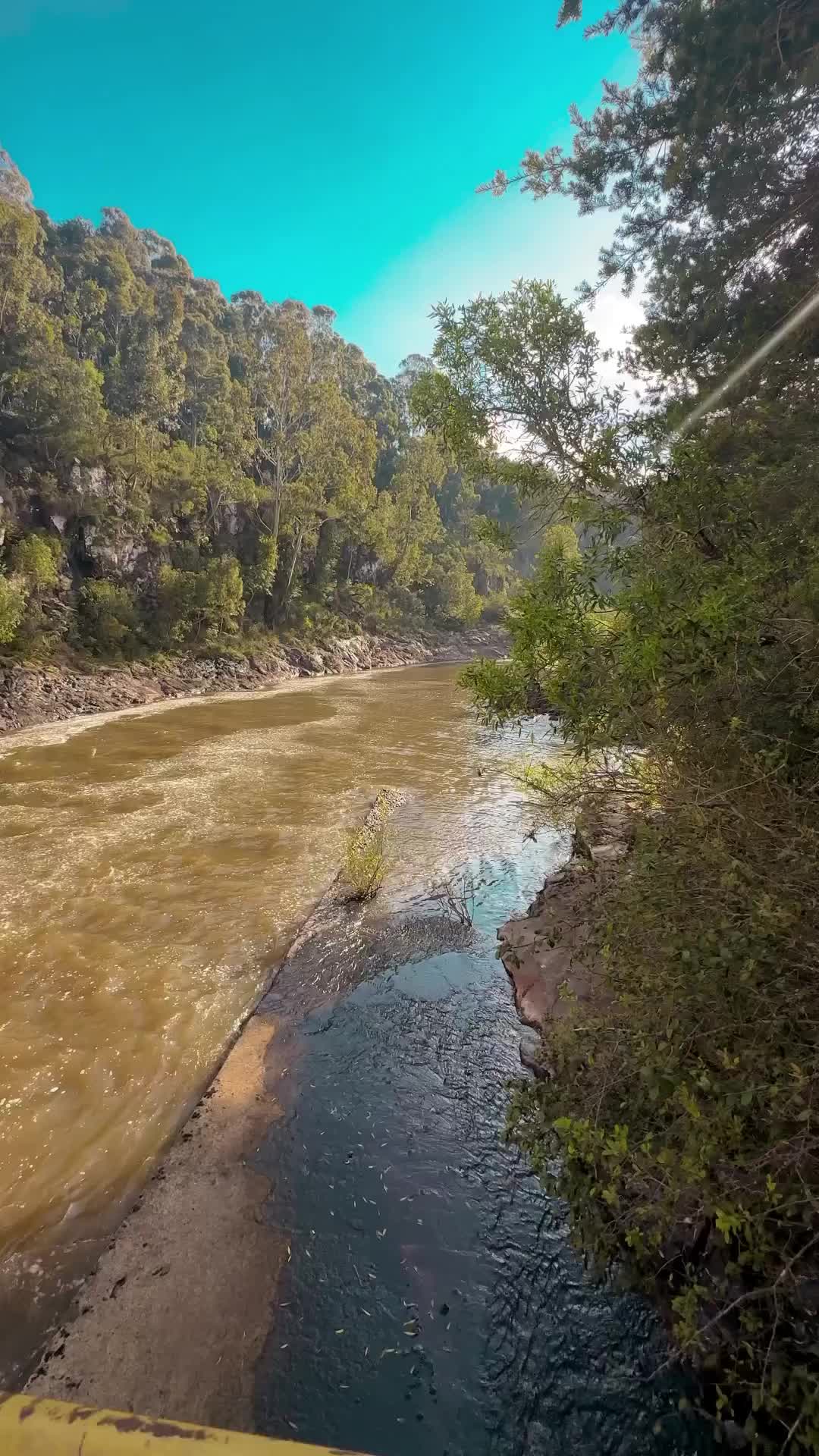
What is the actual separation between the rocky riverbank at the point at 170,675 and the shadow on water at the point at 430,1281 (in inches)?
767

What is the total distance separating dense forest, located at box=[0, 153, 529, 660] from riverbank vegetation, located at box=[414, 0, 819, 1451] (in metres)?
2.03

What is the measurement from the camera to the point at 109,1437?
173 centimetres

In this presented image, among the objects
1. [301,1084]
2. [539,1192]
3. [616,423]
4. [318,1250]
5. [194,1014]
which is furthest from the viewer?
[616,423]

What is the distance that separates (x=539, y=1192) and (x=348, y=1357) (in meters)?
1.44

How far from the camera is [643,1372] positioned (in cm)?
300

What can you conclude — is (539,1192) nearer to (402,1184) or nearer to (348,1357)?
(402,1184)

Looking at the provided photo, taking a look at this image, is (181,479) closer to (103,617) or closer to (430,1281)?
(103,617)

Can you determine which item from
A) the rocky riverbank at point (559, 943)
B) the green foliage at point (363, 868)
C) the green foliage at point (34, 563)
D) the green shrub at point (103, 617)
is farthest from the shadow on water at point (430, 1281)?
the green shrub at point (103, 617)

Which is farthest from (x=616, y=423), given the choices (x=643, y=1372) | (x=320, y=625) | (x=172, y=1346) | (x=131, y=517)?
(x=320, y=625)

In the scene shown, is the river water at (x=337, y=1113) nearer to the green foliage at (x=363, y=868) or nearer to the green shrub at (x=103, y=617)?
the green foliage at (x=363, y=868)

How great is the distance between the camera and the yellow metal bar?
169cm

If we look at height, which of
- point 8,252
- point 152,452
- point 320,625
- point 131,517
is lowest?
point 320,625

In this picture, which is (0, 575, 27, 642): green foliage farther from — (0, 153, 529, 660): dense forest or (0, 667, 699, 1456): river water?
(0, 667, 699, 1456): river water

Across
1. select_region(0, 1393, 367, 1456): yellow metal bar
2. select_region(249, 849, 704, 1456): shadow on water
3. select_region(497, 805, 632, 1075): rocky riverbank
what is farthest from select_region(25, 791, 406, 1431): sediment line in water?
select_region(497, 805, 632, 1075): rocky riverbank
